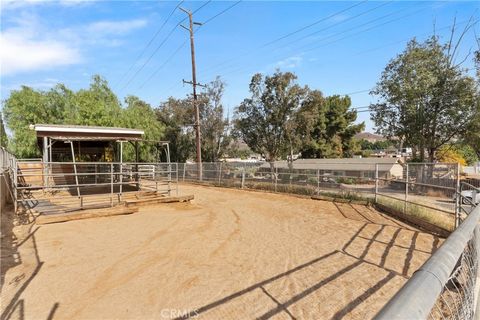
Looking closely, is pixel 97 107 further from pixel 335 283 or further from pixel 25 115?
pixel 335 283

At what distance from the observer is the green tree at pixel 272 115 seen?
2394 cm

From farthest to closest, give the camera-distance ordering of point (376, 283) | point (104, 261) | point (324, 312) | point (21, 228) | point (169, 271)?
point (21, 228) < point (104, 261) < point (169, 271) < point (376, 283) < point (324, 312)

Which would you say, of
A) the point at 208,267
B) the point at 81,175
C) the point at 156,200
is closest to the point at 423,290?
the point at 208,267

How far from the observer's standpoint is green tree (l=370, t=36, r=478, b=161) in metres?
22.4

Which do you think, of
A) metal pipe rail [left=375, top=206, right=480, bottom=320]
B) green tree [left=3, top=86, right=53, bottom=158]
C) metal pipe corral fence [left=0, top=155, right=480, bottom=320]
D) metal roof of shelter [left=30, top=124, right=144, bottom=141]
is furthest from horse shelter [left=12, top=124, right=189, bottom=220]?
metal pipe rail [left=375, top=206, right=480, bottom=320]

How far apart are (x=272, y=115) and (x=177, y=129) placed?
1547cm

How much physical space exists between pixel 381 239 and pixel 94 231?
7464mm

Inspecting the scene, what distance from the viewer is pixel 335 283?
4.86m

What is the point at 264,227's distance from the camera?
29.2 ft

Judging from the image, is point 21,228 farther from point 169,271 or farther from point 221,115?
point 221,115

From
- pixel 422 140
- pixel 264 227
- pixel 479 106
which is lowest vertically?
pixel 264 227

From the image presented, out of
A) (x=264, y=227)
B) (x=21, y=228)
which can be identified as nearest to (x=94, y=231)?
(x=21, y=228)

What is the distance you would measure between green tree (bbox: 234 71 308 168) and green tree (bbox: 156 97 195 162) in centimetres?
1096

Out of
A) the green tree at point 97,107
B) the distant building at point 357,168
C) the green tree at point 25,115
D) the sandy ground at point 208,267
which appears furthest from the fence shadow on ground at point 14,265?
the green tree at point 25,115
